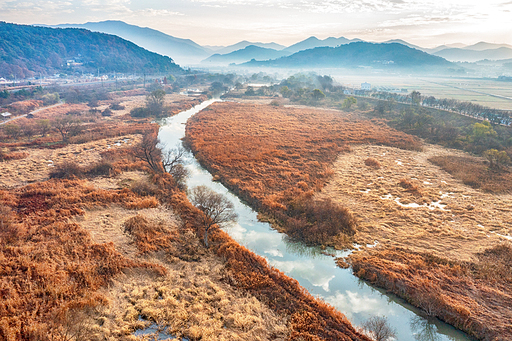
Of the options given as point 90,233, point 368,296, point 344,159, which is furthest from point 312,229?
point 344,159

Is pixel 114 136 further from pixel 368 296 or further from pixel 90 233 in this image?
pixel 368 296

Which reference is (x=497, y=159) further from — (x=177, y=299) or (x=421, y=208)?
(x=177, y=299)

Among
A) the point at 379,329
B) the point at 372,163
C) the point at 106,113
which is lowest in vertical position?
the point at 379,329

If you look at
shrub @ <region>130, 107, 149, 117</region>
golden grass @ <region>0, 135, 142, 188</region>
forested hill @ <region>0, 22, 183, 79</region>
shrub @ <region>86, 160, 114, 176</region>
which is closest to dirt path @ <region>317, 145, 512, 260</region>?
shrub @ <region>86, 160, 114, 176</region>

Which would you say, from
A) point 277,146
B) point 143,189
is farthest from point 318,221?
point 277,146

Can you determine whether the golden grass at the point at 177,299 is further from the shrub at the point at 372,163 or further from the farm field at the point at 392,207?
the shrub at the point at 372,163

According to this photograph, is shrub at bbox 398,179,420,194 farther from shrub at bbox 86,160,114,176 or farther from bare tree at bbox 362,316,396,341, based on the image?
shrub at bbox 86,160,114,176

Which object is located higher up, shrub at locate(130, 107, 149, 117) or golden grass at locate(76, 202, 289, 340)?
shrub at locate(130, 107, 149, 117)
